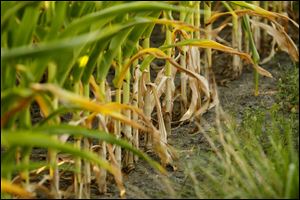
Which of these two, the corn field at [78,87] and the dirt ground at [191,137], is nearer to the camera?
the corn field at [78,87]

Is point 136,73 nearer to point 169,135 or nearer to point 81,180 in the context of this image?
point 169,135

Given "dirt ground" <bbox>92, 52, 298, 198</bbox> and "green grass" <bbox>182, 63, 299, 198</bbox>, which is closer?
"green grass" <bbox>182, 63, 299, 198</bbox>

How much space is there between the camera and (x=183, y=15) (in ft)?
10.7

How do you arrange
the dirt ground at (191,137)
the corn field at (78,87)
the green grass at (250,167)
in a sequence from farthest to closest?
the dirt ground at (191,137), the green grass at (250,167), the corn field at (78,87)

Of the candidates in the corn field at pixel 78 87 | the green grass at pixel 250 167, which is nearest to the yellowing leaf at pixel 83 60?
the corn field at pixel 78 87

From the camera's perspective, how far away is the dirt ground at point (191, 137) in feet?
8.46

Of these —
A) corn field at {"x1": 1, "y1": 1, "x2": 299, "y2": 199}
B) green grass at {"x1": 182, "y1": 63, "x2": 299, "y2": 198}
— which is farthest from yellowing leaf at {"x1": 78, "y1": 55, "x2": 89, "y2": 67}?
green grass at {"x1": 182, "y1": 63, "x2": 299, "y2": 198}

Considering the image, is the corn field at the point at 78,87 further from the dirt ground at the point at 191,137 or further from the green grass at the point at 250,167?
the green grass at the point at 250,167

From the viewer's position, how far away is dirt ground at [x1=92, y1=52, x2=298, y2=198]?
258 cm

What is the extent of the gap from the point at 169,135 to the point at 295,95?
0.57m

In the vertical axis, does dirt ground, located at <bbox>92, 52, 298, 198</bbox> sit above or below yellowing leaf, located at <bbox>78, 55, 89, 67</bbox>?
below

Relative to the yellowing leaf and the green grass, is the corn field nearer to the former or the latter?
the yellowing leaf

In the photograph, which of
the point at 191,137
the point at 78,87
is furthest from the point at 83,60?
the point at 191,137

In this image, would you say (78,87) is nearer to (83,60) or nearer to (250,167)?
(83,60)
